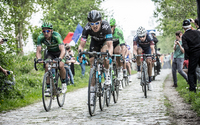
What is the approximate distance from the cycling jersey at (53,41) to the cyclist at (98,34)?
3.36ft

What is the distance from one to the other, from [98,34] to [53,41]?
1.49 metres

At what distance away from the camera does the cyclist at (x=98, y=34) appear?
6.79 m

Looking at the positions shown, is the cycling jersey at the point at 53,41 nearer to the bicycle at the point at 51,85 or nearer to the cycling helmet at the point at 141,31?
the bicycle at the point at 51,85

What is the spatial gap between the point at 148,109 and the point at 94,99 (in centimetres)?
141

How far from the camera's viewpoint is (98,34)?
732cm

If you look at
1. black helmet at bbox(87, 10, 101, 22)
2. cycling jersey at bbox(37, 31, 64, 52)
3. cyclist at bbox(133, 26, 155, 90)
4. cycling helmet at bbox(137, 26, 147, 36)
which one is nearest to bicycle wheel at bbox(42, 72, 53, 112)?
cycling jersey at bbox(37, 31, 64, 52)

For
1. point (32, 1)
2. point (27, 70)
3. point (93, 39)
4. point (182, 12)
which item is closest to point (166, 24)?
point (182, 12)

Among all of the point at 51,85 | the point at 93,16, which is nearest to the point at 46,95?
the point at 51,85

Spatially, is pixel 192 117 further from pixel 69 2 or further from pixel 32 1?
pixel 69 2

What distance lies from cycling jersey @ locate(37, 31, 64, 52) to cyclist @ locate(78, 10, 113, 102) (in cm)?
102

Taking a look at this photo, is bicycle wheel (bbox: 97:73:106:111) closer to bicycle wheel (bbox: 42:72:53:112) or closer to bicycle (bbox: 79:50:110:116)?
bicycle (bbox: 79:50:110:116)

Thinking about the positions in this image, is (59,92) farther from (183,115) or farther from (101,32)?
(183,115)

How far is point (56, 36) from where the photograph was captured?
7953 millimetres

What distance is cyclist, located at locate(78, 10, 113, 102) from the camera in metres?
6.79
